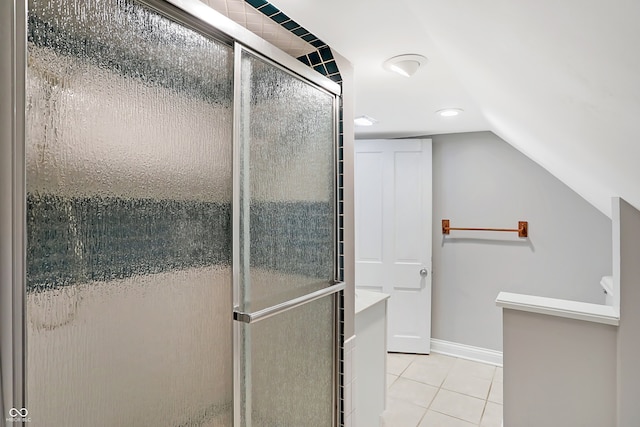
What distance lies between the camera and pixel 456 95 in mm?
2273

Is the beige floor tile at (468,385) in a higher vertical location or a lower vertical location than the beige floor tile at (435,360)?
lower

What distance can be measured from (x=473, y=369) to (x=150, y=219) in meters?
3.31

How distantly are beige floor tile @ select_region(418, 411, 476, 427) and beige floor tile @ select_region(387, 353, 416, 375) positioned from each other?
66 centimetres

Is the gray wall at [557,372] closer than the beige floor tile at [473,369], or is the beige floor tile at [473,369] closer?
the gray wall at [557,372]

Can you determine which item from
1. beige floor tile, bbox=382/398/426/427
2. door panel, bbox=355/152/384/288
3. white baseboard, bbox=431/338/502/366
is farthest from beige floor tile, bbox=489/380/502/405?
door panel, bbox=355/152/384/288

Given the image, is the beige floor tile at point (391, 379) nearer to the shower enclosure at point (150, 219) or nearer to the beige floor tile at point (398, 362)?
the beige floor tile at point (398, 362)

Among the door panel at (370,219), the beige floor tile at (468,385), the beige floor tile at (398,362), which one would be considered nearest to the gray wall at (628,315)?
the beige floor tile at (468,385)

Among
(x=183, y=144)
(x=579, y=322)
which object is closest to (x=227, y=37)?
(x=183, y=144)

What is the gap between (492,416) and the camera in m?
2.50

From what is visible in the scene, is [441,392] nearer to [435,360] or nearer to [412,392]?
[412,392]

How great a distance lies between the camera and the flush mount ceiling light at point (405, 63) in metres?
1.67

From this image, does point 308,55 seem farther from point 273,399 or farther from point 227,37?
point 273,399

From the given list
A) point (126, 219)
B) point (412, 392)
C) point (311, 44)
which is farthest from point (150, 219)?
point (412, 392)

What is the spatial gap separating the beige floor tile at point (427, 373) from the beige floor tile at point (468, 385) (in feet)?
0.21
